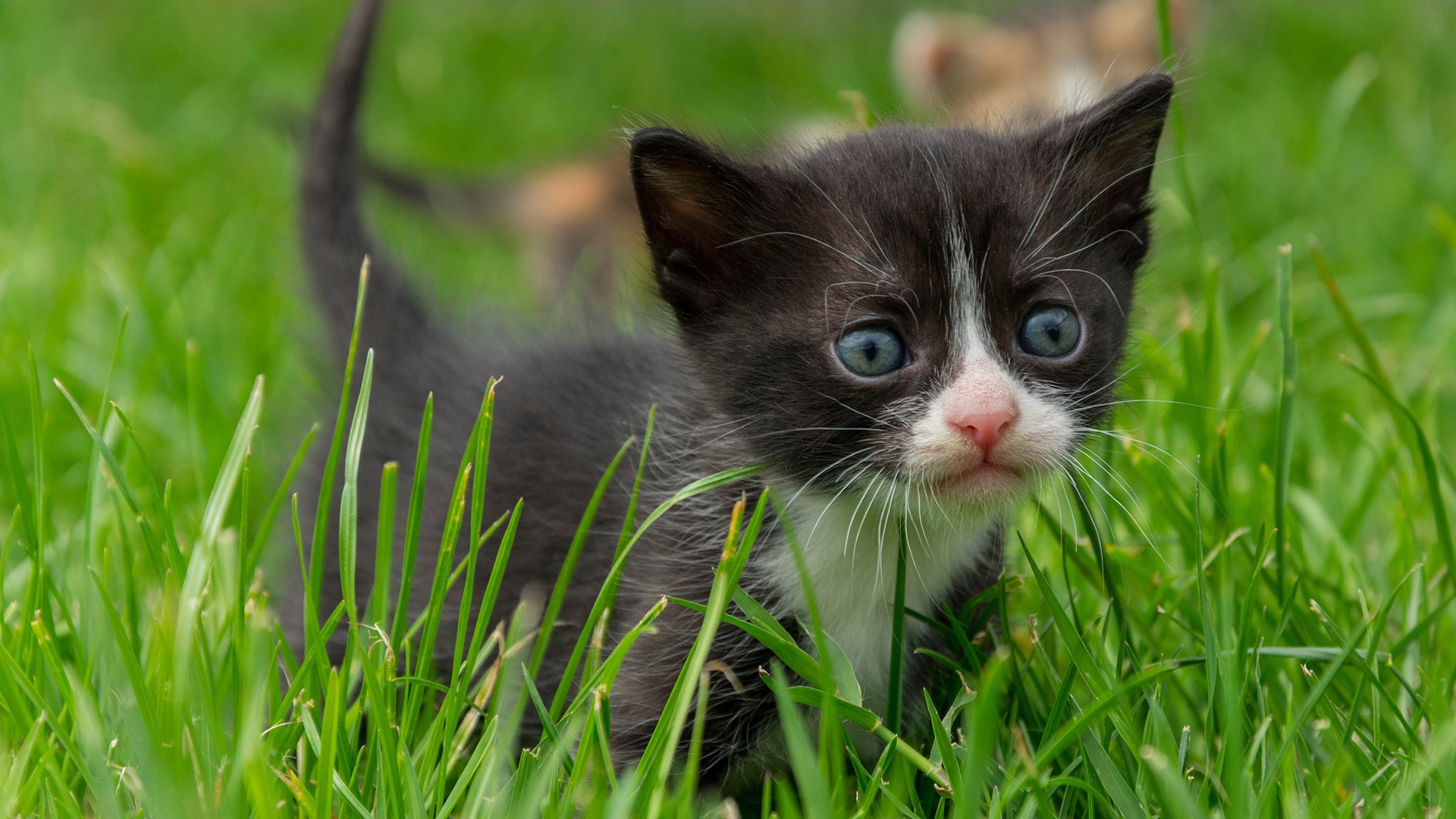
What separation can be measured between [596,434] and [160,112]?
14.5ft

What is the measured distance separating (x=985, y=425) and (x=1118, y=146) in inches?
22.4

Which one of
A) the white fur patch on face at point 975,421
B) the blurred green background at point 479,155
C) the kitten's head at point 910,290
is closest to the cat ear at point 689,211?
the kitten's head at point 910,290

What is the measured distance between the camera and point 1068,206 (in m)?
1.94

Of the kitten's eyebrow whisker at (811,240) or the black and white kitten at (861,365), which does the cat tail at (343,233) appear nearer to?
the black and white kitten at (861,365)

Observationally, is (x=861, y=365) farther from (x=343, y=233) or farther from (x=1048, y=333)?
(x=343, y=233)

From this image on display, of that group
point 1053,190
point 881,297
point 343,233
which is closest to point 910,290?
point 881,297

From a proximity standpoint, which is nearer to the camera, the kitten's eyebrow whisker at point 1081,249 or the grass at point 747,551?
the grass at point 747,551

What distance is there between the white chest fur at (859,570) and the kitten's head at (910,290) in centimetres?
11

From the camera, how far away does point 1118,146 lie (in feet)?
6.63

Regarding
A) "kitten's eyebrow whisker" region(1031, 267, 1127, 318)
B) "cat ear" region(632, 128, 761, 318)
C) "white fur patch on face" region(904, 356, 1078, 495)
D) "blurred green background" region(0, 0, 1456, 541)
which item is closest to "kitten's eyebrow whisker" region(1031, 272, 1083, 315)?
"kitten's eyebrow whisker" region(1031, 267, 1127, 318)

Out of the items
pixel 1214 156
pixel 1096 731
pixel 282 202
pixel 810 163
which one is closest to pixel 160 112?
pixel 282 202

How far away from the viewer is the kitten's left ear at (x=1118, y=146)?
1.95 m

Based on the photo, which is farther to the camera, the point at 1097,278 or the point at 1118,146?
the point at 1118,146

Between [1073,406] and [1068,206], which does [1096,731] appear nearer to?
[1073,406]
